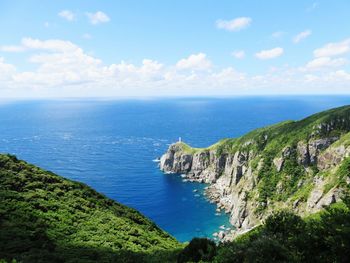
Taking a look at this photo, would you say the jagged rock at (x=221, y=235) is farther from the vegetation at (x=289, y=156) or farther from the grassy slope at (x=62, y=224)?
the grassy slope at (x=62, y=224)

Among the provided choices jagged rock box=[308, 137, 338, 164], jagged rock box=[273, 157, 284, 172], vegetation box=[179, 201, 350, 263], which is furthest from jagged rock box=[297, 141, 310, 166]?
vegetation box=[179, 201, 350, 263]

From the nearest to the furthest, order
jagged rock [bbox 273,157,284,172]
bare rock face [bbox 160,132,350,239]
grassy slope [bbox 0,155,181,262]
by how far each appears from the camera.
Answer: grassy slope [bbox 0,155,181,262] < bare rock face [bbox 160,132,350,239] < jagged rock [bbox 273,157,284,172]

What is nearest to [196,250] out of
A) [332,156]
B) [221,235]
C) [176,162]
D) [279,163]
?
[221,235]

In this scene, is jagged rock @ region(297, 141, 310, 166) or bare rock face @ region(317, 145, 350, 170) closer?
bare rock face @ region(317, 145, 350, 170)

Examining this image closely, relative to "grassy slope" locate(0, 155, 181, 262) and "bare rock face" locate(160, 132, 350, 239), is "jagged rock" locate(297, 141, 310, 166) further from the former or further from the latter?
"grassy slope" locate(0, 155, 181, 262)

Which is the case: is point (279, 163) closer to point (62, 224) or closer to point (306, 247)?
point (62, 224)
